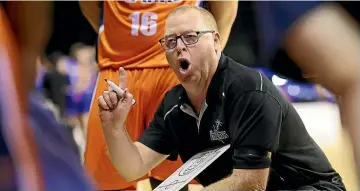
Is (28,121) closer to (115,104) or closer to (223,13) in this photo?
(115,104)

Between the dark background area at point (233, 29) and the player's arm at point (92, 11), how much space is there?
0.02m

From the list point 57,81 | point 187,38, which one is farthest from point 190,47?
point 57,81

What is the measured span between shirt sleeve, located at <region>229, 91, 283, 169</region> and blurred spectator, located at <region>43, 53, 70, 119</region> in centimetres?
76

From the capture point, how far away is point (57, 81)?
7.19 ft

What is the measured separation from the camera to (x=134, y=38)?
159 centimetres

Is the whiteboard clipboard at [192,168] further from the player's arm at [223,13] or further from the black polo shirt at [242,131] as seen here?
the player's arm at [223,13]

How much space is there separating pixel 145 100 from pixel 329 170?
0.47m

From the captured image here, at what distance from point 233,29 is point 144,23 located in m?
0.25

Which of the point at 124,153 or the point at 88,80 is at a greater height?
the point at 124,153

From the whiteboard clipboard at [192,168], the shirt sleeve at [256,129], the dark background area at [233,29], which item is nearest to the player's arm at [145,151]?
the whiteboard clipboard at [192,168]

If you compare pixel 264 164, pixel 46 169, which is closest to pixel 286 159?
pixel 264 164

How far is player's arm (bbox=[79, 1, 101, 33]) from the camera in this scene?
1.68 m

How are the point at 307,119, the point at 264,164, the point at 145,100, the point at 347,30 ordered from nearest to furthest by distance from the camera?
the point at 347,30
the point at 264,164
the point at 145,100
the point at 307,119

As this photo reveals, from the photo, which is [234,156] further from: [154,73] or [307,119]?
[307,119]
